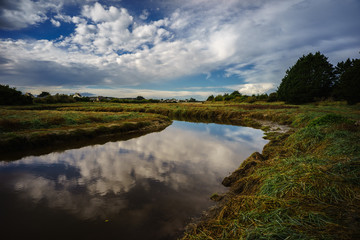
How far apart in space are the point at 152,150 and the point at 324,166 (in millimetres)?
A: 10247

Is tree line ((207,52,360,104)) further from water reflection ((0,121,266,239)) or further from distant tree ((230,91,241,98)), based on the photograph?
water reflection ((0,121,266,239))

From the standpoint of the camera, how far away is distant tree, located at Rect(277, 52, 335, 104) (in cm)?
3988

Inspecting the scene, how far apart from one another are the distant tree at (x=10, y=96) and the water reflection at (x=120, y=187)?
174 ft

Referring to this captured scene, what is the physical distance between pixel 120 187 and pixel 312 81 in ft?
170

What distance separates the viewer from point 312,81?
40469 mm

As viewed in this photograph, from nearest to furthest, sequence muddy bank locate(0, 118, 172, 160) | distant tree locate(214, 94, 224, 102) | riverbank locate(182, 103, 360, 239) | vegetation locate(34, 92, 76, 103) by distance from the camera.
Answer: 1. riverbank locate(182, 103, 360, 239)
2. muddy bank locate(0, 118, 172, 160)
3. vegetation locate(34, 92, 76, 103)
4. distant tree locate(214, 94, 224, 102)

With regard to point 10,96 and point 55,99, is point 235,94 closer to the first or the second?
point 55,99

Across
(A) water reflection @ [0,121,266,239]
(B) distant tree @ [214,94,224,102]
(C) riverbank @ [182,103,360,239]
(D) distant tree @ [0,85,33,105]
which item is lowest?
(A) water reflection @ [0,121,266,239]

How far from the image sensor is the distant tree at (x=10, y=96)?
43.6m

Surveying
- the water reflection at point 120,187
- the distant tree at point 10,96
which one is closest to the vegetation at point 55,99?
the distant tree at point 10,96

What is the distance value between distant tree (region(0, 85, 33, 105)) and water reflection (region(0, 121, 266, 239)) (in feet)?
174


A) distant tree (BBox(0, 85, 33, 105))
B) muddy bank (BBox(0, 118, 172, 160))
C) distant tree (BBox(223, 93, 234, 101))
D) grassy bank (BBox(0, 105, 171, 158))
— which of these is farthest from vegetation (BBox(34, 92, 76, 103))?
distant tree (BBox(223, 93, 234, 101))

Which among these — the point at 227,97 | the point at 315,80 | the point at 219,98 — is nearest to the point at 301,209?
the point at 315,80

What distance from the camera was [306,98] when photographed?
4066 centimetres
